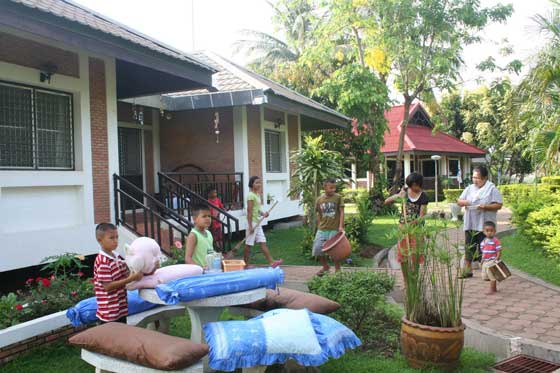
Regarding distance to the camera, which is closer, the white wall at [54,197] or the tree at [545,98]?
the white wall at [54,197]

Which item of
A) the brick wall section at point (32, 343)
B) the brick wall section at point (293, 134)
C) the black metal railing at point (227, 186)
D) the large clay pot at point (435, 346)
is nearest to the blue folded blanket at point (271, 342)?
the large clay pot at point (435, 346)

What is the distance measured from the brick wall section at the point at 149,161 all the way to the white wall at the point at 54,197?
15.3 feet

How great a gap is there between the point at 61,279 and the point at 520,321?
16.7 feet

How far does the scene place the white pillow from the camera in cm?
345

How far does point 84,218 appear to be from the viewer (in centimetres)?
795

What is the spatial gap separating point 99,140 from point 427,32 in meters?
14.2

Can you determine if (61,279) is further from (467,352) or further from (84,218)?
(467,352)

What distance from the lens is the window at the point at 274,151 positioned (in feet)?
47.7

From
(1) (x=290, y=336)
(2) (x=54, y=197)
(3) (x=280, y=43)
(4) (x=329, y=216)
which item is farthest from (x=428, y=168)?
(1) (x=290, y=336)

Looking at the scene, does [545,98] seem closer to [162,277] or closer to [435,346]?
[435,346]

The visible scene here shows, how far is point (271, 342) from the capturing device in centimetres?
345

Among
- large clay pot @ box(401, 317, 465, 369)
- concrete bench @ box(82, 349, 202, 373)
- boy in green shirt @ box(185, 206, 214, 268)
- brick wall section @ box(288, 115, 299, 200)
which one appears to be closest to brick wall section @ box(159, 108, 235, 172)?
brick wall section @ box(288, 115, 299, 200)

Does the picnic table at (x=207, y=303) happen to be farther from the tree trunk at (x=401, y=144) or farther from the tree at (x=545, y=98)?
the tree trunk at (x=401, y=144)

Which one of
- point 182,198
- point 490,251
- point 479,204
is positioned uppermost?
point 182,198
